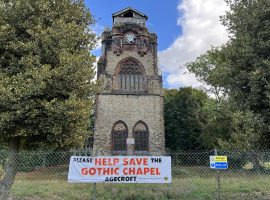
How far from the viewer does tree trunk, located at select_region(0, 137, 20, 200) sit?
8765mm

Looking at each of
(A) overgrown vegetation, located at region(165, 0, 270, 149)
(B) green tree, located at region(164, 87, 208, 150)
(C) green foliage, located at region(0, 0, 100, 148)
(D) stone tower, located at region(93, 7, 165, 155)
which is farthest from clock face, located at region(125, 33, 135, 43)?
(C) green foliage, located at region(0, 0, 100, 148)

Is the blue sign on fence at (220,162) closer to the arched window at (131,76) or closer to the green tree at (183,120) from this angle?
the arched window at (131,76)

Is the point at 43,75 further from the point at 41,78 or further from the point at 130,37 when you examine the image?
the point at 130,37

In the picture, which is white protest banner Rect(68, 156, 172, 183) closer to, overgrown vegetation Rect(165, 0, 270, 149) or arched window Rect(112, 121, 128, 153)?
overgrown vegetation Rect(165, 0, 270, 149)

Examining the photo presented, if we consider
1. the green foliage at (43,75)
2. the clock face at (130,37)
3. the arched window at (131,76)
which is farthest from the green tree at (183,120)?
the green foliage at (43,75)

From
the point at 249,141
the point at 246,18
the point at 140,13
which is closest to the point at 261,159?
the point at 249,141

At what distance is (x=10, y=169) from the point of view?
29.7 ft

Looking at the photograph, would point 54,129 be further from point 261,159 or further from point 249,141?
point 261,159

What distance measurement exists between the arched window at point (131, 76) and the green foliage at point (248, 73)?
53.7 feet

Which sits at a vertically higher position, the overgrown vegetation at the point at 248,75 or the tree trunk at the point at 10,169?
the overgrown vegetation at the point at 248,75

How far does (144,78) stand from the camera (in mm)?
28156

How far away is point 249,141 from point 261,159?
2088 mm

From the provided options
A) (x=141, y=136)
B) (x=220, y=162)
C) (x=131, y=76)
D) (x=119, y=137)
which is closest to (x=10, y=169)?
(x=220, y=162)

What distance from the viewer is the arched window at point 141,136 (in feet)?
86.5
